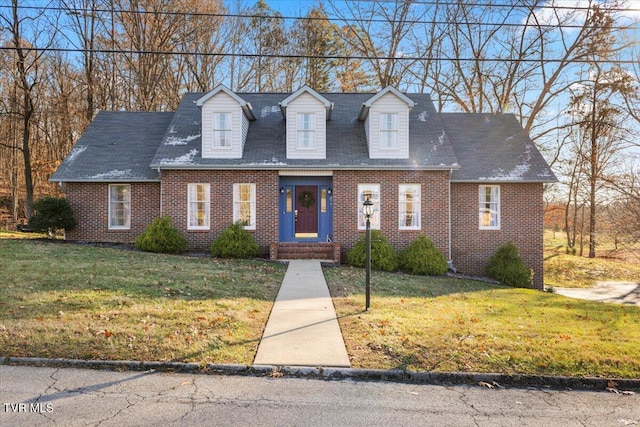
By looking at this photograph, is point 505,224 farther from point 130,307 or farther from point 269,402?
point 269,402

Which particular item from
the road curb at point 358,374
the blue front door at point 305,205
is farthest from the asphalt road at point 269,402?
the blue front door at point 305,205

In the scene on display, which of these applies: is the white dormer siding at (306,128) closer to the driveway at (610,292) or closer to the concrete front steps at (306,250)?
the concrete front steps at (306,250)

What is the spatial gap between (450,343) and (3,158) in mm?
37388

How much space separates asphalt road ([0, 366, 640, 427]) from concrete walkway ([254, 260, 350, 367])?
0.52 m

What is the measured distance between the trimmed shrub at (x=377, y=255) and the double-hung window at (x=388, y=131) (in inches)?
140

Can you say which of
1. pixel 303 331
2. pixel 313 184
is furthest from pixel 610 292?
pixel 303 331

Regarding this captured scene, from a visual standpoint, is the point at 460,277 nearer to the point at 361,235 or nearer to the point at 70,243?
the point at 361,235

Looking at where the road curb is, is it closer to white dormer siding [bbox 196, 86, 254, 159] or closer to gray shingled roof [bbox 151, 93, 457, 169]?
gray shingled roof [bbox 151, 93, 457, 169]

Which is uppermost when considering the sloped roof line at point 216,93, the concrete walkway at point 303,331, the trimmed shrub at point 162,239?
the sloped roof line at point 216,93

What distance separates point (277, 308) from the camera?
8.36 metres

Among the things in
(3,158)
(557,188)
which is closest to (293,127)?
(557,188)

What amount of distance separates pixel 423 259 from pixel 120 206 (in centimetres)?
1182

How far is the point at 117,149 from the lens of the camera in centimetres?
1734

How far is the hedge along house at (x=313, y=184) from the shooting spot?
15492mm
